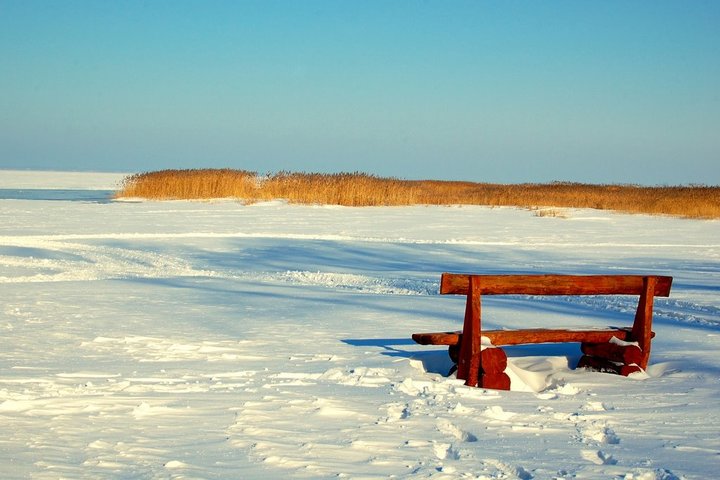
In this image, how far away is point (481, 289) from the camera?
6.70 metres

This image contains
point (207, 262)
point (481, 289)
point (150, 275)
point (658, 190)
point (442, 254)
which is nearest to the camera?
point (481, 289)

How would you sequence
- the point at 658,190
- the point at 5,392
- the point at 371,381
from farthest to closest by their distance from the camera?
the point at 658,190 < the point at 371,381 < the point at 5,392

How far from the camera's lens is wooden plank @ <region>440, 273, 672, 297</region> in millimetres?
6707

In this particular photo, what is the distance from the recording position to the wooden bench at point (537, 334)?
6.37 meters

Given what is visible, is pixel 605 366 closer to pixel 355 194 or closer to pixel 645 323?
pixel 645 323

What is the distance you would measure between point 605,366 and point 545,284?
85cm

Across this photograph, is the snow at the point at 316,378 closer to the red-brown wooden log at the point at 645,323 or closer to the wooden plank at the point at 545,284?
the red-brown wooden log at the point at 645,323

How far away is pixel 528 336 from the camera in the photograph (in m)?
6.77

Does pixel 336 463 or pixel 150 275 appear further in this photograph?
pixel 150 275

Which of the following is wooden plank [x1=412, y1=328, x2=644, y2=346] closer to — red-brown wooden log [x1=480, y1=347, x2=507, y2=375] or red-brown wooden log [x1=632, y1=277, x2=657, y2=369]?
red-brown wooden log [x1=632, y1=277, x2=657, y2=369]

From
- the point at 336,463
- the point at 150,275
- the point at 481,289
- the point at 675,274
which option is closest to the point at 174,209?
the point at 150,275

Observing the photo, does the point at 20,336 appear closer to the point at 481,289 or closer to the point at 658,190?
the point at 481,289

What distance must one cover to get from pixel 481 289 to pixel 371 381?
3.75 ft

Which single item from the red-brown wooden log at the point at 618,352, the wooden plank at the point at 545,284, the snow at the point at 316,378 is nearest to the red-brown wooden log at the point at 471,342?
the wooden plank at the point at 545,284
